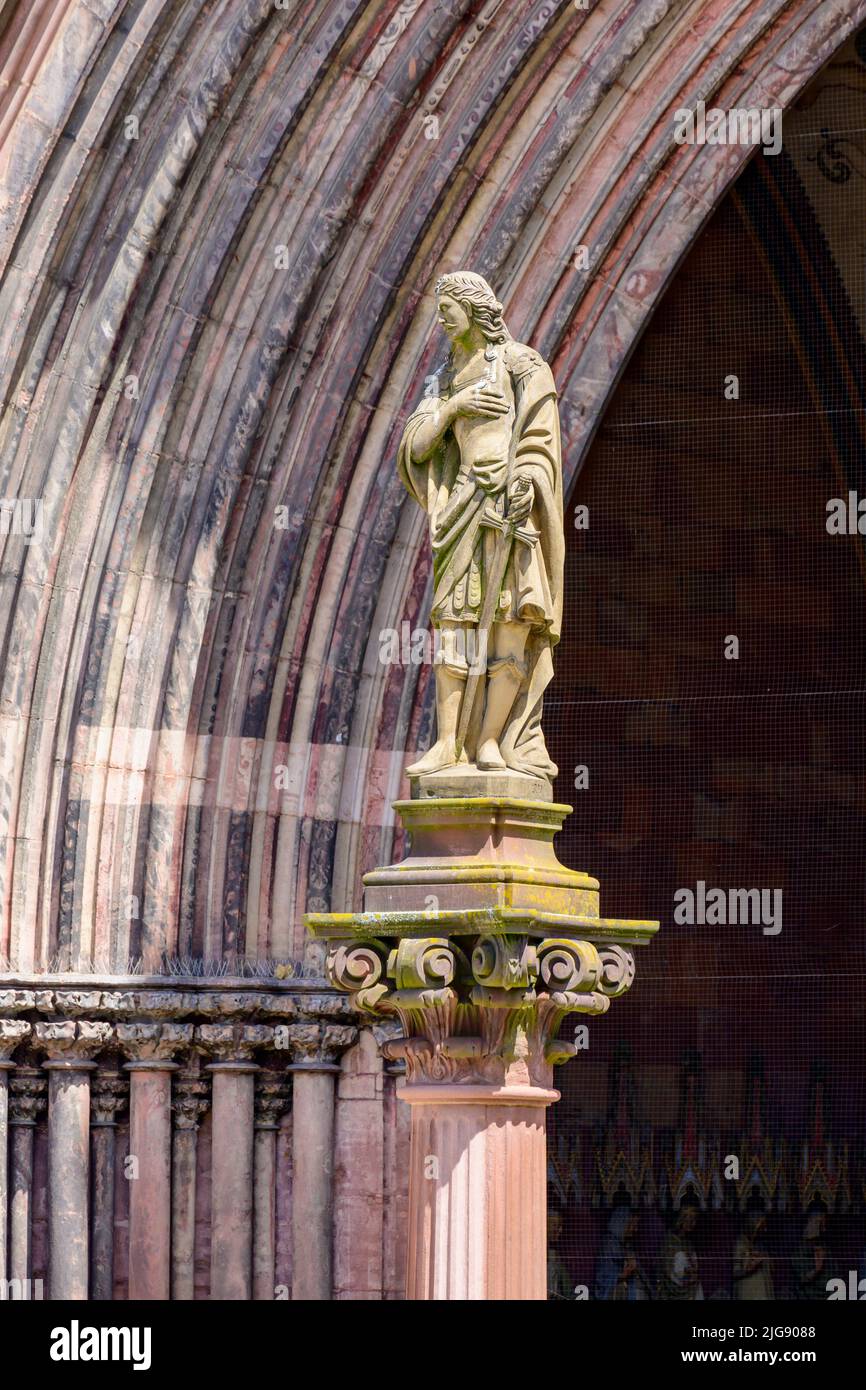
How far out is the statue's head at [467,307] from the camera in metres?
9.73

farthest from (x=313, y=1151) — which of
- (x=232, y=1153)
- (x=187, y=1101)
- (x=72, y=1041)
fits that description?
(x=72, y=1041)

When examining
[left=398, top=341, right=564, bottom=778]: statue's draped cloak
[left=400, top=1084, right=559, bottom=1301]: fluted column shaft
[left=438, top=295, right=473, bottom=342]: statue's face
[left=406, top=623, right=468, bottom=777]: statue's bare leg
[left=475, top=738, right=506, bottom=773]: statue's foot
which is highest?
[left=438, top=295, right=473, bottom=342]: statue's face

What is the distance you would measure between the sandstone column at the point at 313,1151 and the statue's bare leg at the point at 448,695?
330 cm

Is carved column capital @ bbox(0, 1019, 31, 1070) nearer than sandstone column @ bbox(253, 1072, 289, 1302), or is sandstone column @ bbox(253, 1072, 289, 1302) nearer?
carved column capital @ bbox(0, 1019, 31, 1070)

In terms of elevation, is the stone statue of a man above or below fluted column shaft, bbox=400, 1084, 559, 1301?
above

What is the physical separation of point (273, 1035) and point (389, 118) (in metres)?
4.05

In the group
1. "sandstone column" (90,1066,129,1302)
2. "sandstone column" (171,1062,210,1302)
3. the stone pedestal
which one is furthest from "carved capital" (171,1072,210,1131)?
the stone pedestal

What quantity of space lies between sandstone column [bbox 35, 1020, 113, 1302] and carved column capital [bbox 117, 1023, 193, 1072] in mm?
96

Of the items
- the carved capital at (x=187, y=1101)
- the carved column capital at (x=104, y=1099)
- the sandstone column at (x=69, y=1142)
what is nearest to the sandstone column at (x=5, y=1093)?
the sandstone column at (x=69, y=1142)

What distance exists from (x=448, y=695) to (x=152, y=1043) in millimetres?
3368

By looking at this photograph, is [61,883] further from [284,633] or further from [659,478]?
[659,478]

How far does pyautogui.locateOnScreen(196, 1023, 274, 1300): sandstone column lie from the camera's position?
1230cm

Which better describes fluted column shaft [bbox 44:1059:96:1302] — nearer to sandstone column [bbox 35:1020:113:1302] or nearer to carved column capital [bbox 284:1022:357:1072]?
sandstone column [bbox 35:1020:113:1302]
